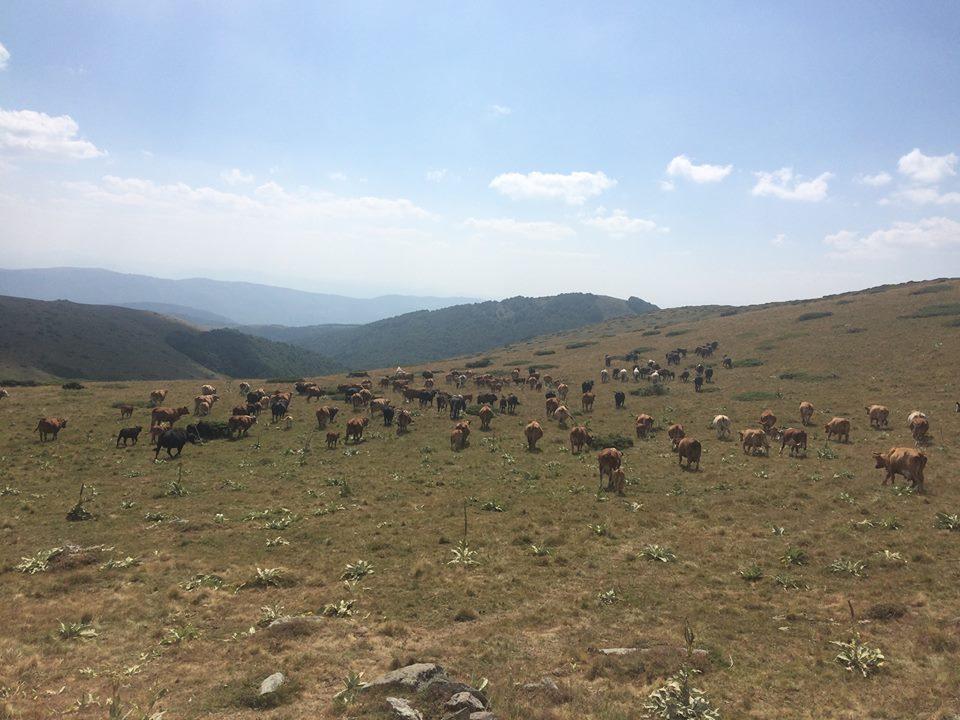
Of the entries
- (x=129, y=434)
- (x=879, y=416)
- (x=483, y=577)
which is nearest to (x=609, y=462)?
(x=483, y=577)

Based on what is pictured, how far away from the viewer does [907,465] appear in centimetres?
1903

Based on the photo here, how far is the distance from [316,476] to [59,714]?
1678cm

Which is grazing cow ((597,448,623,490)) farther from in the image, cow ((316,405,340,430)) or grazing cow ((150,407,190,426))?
grazing cow ((150,407,190,426))

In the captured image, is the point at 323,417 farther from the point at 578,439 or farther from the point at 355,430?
the point at 578,439

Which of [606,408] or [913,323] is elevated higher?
[913,323]

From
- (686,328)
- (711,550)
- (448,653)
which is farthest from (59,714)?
(686,328)

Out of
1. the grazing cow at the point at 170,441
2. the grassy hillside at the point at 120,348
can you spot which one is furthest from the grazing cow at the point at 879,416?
the grassy hillside at the point at 120,348

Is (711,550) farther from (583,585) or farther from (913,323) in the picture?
(913,323)

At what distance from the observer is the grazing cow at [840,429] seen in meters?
28.1

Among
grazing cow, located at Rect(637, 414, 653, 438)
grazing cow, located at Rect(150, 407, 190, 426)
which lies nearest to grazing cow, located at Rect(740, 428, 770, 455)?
grazing cow, located at Rect(637, 414, 653, 438)

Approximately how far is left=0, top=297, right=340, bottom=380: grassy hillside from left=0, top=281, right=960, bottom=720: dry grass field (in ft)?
331

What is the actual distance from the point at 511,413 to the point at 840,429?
23195mm

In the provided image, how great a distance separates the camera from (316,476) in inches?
966

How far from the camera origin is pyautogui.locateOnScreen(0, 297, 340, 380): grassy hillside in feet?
380
